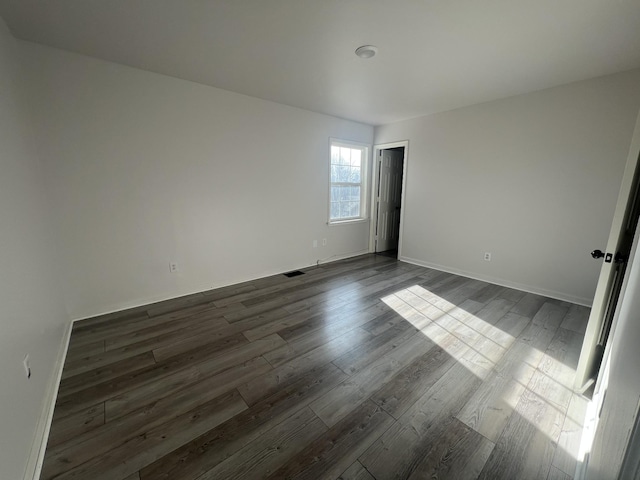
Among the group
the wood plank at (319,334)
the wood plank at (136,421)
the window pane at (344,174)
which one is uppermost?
the window pane at (344,174)

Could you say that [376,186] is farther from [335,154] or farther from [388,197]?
[335,154]

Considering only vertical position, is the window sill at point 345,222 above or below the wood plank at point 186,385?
above

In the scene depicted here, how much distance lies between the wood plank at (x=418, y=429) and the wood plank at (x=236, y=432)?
470 millimetres

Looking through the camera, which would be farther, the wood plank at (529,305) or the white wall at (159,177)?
the wood plank at (529,305)

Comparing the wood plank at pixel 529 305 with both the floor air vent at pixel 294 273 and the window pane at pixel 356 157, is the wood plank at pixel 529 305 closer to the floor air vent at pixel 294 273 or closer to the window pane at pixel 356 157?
the floor air vent at pixel 294 273

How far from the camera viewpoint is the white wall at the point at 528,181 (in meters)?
2.69

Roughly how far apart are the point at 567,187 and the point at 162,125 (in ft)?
15.0

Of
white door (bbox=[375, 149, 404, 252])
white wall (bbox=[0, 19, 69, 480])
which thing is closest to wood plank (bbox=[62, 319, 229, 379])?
white wall (bbox=[0, 19, 69, 480])

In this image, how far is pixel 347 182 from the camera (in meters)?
4.75

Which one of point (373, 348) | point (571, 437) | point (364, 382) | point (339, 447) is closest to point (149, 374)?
point (339, 447)

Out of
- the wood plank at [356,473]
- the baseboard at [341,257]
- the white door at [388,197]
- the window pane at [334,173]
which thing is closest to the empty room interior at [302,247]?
the wood plank at [356,473]

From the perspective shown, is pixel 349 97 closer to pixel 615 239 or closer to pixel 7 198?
pixel 615 239

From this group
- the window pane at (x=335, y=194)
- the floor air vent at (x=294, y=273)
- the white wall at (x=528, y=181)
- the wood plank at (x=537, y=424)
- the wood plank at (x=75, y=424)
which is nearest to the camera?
the wood plank at (x=537, y=424)

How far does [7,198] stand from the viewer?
4.75 ft
